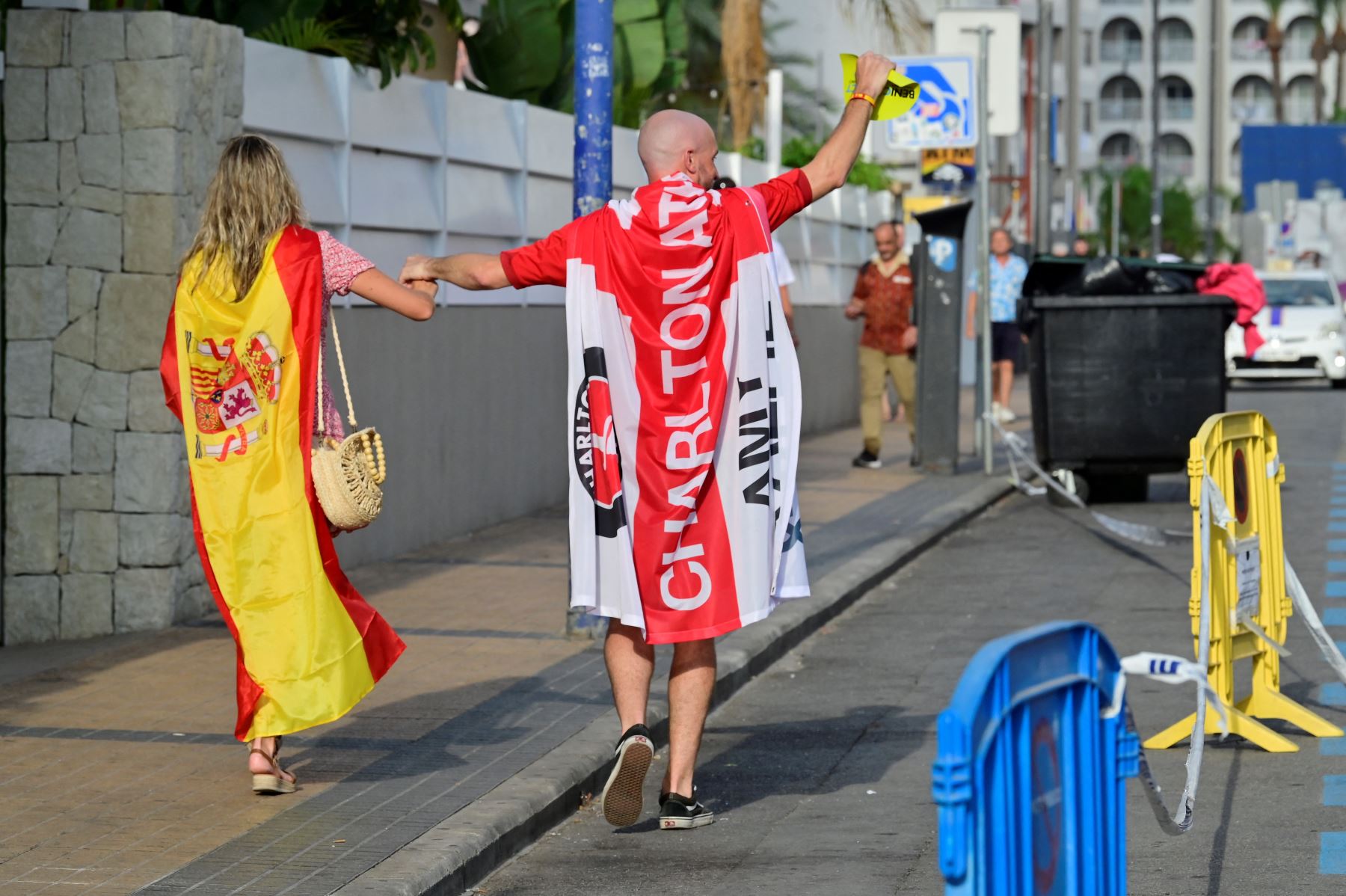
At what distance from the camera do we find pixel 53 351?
8.86 metres

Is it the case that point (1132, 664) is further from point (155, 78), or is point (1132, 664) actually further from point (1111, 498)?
point (1111, 498)

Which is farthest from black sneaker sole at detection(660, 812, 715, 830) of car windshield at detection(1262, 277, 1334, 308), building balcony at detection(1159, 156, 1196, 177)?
building balcony at detection(1159, 156, 1196, 177)

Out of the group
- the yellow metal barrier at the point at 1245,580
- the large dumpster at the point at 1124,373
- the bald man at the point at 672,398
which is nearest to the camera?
the bald man at the point at 672,398

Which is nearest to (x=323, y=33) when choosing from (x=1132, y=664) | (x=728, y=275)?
(x=728, y=275)

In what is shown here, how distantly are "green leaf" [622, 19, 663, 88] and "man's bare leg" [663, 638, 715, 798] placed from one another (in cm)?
1389

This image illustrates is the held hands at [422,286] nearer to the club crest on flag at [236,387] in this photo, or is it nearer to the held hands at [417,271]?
the held hands at [417,271]

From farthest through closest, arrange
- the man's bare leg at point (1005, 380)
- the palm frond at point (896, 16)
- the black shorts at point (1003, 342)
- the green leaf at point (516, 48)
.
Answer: the palm frond at point (896, 16)
the man's bare leg at point (1005, 380)
the black shorts at point (1003, 342)
the green leaf at point (516, 48)

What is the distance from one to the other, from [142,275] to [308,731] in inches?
100

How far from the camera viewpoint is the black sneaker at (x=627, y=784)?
576cm

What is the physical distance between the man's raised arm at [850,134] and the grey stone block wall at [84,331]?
3.63m

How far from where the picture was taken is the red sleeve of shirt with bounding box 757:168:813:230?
6070mm

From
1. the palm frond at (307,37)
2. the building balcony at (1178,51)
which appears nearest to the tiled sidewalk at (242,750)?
the palm frond at (307,37)

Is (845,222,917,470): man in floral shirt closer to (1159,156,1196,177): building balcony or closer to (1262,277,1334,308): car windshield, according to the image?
(1262,277,1334,308): car windshield

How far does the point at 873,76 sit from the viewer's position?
6188mm
